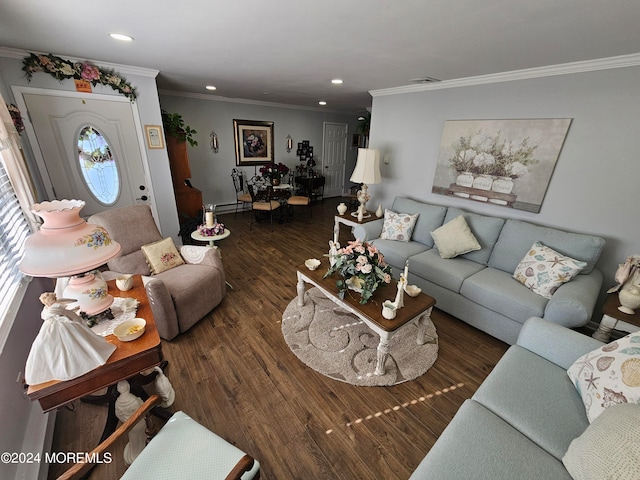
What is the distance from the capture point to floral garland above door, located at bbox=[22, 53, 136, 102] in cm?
249

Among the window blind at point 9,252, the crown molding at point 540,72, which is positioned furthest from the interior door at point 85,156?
the crown molding at point 540,72

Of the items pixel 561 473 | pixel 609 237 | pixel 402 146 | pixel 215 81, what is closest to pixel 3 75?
pixel 215 81

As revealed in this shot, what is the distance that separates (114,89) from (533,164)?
4677 millimetres

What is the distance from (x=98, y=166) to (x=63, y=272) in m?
2.60

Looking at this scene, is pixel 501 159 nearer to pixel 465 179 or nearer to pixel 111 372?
pixel 465 179

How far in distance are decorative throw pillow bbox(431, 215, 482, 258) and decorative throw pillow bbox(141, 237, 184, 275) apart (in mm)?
2803

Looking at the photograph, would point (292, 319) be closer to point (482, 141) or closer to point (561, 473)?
point (561, 473)

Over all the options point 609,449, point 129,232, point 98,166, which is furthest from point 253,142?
point 609,449

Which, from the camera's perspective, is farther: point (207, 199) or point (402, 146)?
point (207, 199)

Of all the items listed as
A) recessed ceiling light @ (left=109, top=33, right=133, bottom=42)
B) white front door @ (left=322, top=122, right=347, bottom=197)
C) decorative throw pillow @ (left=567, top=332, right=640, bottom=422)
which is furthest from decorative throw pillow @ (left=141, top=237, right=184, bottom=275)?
white front door @ (left=322, top=122, right=347, bottom=197)

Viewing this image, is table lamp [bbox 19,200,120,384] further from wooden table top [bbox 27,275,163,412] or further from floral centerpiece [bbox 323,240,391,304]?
floral centerpiece [bbox 323,240,391,304]

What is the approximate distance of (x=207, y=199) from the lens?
571cm

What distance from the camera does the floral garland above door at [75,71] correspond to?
98.1 inches

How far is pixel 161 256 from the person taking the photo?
250 cm
